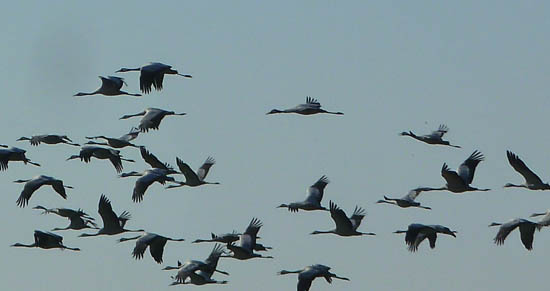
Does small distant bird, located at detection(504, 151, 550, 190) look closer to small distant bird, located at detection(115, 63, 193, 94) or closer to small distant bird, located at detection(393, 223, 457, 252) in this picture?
small distant bird, located at detection(393, 223, 457, 252)

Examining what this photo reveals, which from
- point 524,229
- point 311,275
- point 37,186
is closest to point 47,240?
point 37,186

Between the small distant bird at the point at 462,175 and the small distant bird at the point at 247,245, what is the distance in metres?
5.05

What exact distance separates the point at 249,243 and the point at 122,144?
4.60 meters

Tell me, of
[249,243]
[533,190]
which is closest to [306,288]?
[249,243]

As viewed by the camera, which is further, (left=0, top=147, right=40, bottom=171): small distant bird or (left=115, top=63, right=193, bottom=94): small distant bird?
(left=0, top=147, right=40, bottom=171): small distant bird

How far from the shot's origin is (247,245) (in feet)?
173

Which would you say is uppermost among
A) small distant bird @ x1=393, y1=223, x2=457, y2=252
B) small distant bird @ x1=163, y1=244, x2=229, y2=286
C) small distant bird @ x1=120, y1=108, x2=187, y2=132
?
small distant bird @ x1=120, y1=108, x2=187, y2=132

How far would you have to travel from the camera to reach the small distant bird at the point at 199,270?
167ft

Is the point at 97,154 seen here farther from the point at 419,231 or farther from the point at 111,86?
the point at 419,231

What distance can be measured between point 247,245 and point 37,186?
5657 mm

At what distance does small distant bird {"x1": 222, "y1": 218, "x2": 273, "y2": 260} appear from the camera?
5200cm

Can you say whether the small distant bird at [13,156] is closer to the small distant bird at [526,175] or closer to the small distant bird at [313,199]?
the small distant bird at [313,199]

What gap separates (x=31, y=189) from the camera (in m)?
51.9

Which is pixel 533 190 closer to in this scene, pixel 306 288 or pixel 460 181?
pixel 460 181
